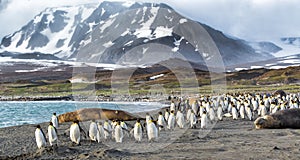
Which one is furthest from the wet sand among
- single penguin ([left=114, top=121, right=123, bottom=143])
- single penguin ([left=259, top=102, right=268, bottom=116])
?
single penguin ([left=259, top=102, right=268, bottom=116])

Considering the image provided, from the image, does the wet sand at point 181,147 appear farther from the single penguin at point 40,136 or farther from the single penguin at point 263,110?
the single penguin at point 263,110

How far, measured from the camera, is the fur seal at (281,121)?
13984 millimetres

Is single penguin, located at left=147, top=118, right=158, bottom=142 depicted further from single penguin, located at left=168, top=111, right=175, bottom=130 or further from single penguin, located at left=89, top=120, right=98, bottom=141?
single penguin, located at left=168, top=111, right=175, bottom=130

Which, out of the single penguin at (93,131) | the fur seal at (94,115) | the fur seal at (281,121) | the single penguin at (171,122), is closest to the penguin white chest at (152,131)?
the single penguin at (93,131)

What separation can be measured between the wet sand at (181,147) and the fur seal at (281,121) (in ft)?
1.82

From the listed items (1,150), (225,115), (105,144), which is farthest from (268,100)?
(1,150)

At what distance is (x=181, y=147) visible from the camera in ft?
34.2

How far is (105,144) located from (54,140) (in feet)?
5.05

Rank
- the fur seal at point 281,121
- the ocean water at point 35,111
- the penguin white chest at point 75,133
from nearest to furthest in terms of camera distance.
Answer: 1. the penguin white chest at point 75,133
2. the fur seal at point 281,121
3. the ocean water at point 35,111

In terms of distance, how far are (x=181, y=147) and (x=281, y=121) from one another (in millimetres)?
5168

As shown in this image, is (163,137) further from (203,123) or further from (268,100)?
(268,100)

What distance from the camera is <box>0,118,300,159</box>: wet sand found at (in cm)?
917

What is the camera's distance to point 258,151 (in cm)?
944

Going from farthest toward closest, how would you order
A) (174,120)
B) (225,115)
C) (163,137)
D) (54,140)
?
(225,115) < (174,120) < (163,137) < (54,140)
